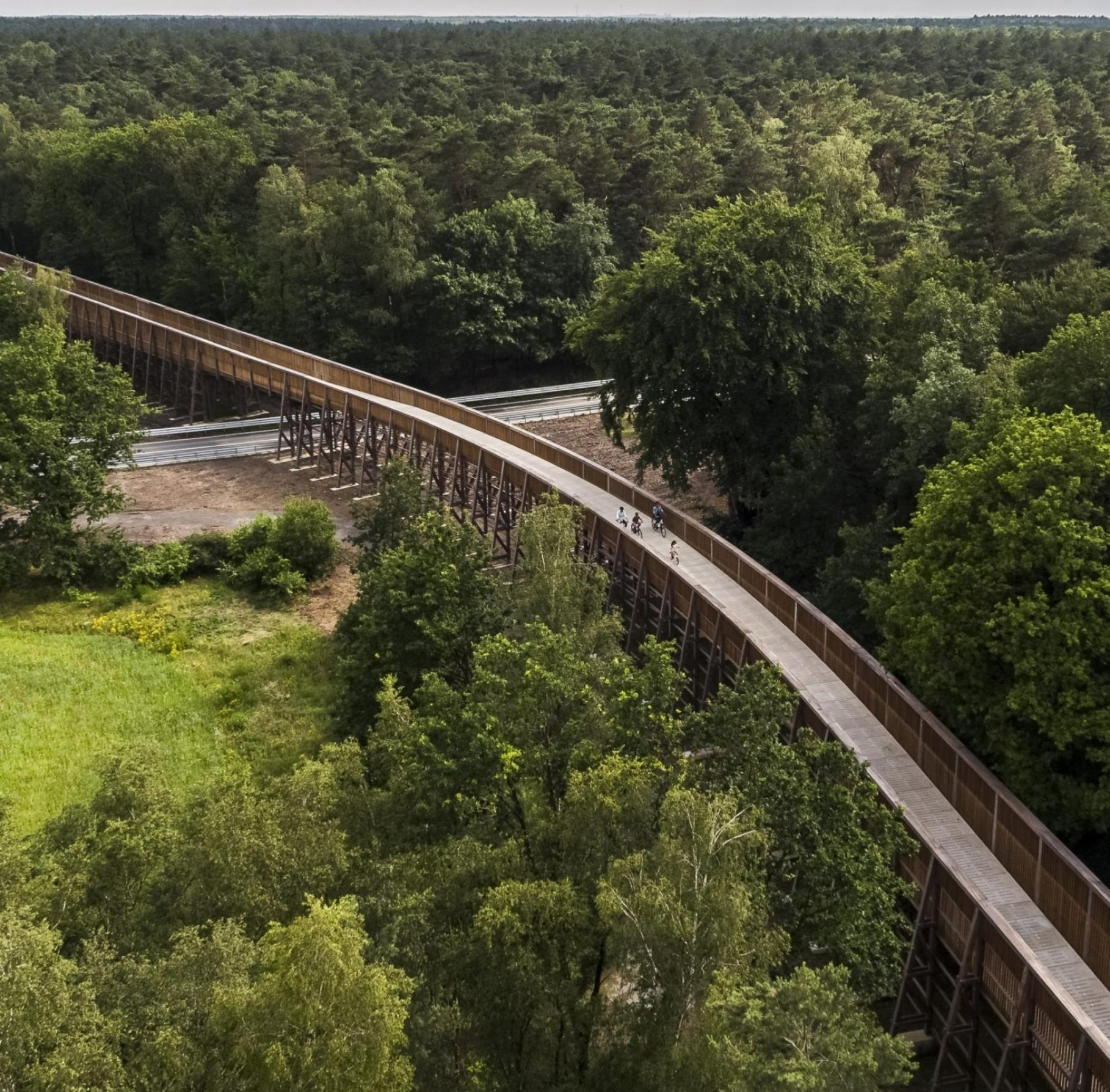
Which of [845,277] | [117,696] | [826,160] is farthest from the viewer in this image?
[826,160]

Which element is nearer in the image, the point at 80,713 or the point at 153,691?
the point at 80,713

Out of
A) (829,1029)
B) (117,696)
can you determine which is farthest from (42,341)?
(829,1029)

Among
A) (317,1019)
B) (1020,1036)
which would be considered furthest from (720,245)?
(317,1019)


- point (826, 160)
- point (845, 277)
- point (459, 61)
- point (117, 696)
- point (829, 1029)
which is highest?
point (459, 61)

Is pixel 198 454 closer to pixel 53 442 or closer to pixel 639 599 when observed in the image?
pixel 53 442

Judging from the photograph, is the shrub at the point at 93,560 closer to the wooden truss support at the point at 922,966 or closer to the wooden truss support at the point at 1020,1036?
the wooden truss support at the point at 922,966

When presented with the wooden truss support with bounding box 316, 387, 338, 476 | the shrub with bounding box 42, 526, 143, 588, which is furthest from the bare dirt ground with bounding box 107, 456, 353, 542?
the shrub with bounding box 42, 526, 143, 588

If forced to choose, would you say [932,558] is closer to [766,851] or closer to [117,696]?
[766,851]
